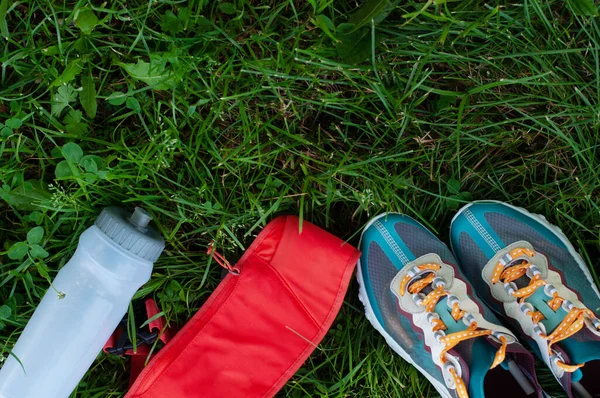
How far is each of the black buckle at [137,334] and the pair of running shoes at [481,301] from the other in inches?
31.5

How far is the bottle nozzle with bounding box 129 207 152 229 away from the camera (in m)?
1.73

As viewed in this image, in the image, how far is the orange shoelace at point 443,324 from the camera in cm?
184

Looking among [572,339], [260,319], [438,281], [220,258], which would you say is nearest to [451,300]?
[438,281]

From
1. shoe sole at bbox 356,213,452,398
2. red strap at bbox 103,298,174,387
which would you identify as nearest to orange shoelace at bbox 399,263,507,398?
shoe sole at bbox 356,213,452,398

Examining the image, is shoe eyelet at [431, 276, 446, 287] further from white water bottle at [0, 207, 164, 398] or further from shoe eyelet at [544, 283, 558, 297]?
white water bottle at [0, 207, 164, 398]

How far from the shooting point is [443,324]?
195 cm

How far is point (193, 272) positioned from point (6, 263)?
0.67m

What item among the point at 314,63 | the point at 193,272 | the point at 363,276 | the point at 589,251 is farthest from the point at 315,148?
the point at 589,251

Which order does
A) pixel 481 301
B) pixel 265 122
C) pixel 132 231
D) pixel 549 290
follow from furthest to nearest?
pixel 481 301
pixel 549 290
pixel 265 122
pixel 132 231

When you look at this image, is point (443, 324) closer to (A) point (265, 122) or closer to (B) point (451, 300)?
(B) point (451, 300)

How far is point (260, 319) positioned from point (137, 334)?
1.47 ft

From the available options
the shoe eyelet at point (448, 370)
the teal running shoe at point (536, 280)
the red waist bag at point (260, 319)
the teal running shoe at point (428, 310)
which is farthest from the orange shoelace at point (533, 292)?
the red waist bag at point (260, 319)

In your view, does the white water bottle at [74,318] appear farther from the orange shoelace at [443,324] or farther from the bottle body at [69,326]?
the orange shoelace at [443,324]

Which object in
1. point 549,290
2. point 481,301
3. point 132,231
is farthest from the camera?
point 481,301
